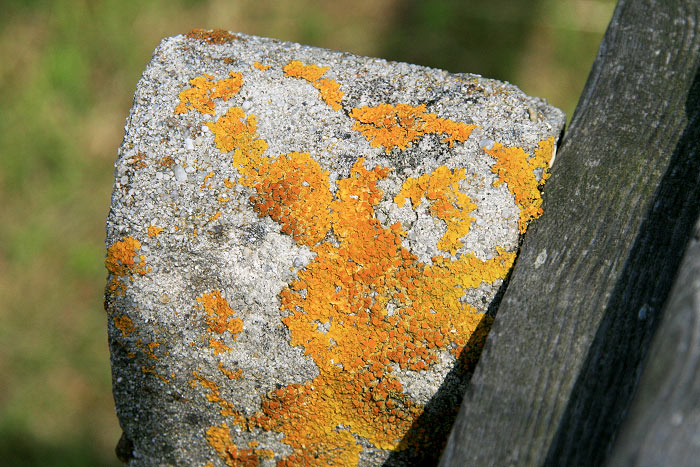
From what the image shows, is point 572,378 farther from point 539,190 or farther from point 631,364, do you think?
point 539,190

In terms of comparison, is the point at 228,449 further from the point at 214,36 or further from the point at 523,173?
the point at 214,36

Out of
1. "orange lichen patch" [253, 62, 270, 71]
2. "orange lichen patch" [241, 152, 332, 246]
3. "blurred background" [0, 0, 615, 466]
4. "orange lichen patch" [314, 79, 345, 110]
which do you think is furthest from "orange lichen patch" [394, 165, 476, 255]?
"blurred background" [0, 0, 615, 466]

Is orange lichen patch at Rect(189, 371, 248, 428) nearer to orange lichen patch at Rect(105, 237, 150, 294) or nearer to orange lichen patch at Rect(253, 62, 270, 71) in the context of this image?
orange lichen patch at Rect(105, 237, 150, 294)

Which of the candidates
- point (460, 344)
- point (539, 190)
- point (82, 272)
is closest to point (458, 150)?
point (539, 190)

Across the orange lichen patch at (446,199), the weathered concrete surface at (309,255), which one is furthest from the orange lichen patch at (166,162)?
the orange lichen patch at (446,199)

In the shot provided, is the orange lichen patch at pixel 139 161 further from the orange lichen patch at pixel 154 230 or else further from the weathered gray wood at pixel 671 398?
the weathered gray wood at pixel 671 398

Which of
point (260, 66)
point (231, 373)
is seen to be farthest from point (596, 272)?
point (260, 66)

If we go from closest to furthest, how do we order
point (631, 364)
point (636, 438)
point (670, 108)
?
point (636, 438), point (631, 364), point (670, 108)
